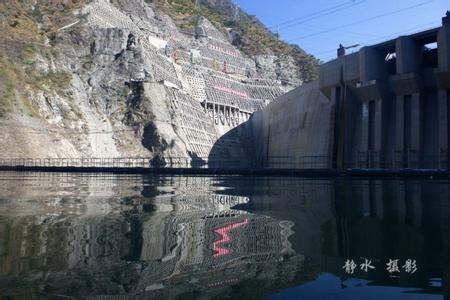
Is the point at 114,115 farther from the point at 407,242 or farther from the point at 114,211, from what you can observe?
the point at 407,242

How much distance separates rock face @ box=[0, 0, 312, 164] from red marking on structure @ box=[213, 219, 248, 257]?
4616 cm

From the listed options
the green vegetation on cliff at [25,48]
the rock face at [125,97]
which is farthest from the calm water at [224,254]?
the green vegetation on cliff at [25,48]

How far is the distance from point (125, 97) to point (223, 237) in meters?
58.2

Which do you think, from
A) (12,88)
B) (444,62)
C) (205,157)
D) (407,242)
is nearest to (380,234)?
(407,242)

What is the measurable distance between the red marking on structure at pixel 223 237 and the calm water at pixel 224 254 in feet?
0.05

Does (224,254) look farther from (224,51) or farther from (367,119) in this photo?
(224,51)

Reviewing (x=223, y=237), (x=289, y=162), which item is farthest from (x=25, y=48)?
(x=223, y=237)

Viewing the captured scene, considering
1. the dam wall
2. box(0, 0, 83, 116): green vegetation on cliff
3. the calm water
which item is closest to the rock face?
box(0, 0, 83, 116): green vegetation on cliff

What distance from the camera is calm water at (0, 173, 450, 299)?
3664 millimetres

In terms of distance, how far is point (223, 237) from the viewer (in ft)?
19.5

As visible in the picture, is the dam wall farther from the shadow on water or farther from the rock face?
the rock face

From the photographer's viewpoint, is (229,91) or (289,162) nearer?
(289,162)

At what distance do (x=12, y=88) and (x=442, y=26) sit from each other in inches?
1790

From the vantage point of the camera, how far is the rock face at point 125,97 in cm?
5212
